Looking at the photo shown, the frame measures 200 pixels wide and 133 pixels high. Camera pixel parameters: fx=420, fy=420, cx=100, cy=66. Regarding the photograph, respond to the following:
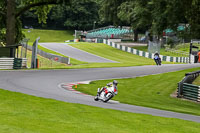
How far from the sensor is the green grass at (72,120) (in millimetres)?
10461

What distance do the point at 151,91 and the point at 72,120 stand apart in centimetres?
1326

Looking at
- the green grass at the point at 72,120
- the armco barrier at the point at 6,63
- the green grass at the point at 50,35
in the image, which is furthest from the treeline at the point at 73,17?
the green grass at the point at 72,120

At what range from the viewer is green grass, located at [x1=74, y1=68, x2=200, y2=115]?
62.8ft

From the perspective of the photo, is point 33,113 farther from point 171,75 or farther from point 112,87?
point 171,75

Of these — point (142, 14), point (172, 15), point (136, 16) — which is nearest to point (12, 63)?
point (142, 14)

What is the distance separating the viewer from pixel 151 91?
24.6m

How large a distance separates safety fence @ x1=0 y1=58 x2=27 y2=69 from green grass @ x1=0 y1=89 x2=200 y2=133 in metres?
16.5

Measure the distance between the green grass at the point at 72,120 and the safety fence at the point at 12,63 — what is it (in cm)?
1655

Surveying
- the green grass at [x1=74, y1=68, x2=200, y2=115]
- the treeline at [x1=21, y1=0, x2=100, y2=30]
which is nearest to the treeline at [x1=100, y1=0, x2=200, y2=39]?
the green grass at [x1=74, y1=68, x2=200, y2=115]

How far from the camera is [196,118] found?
15258 millimetres

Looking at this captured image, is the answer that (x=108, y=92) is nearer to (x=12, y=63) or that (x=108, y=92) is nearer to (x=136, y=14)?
(x=12, y=63)

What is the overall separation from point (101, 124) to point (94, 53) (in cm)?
4865

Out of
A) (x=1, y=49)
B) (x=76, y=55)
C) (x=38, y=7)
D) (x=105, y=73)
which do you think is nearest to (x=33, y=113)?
(x=105, y=73)

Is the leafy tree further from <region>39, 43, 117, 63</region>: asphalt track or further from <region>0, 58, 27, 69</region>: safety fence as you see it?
<region>0, 58, 27, 69</region>: safety fence
